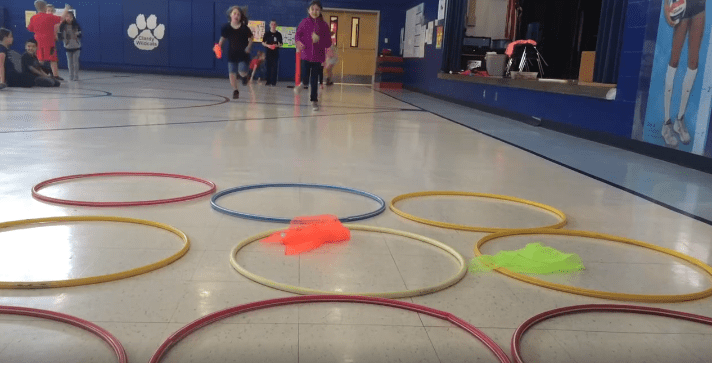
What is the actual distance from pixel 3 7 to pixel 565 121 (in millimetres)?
18504

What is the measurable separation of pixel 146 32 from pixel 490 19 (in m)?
11.4

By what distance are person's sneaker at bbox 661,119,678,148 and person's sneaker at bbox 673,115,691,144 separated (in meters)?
0.07

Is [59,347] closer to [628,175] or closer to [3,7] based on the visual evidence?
[628,175]

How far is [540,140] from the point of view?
6465mm

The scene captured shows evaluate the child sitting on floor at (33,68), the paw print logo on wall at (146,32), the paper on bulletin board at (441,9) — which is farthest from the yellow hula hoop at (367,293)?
the paw print logo on wall at (146,32)

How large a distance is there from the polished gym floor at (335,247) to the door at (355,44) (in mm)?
14044

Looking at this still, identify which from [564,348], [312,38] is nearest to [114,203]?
[564,348]

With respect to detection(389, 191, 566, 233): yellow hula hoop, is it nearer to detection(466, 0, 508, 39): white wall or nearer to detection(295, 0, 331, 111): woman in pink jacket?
detection(295, 0, 331, 111): woman in pink jacket

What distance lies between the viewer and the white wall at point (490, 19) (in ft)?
40.3

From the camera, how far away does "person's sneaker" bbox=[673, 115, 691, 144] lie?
4927mm

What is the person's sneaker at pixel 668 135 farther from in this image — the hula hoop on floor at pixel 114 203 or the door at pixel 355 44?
the door at pixel 355 44

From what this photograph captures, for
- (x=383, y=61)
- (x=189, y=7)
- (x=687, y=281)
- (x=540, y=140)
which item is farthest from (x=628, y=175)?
(x=189, y=7)

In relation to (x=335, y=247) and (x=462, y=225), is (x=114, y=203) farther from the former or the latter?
(x=462, y=225)

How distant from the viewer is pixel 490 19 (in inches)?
485
